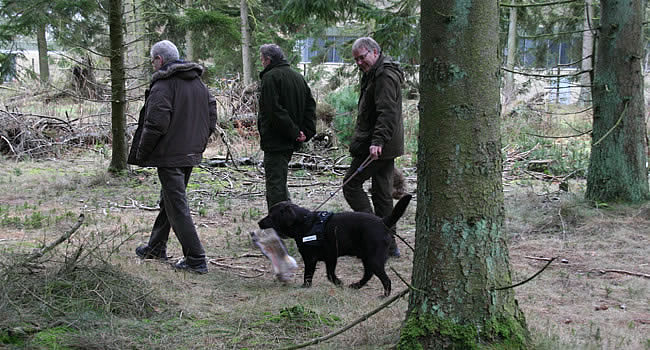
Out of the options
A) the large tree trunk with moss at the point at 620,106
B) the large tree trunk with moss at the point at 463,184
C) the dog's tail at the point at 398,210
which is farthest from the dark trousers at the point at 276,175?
the large tree trunk with moss at the point at 620,106

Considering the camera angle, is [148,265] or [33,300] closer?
[33,300]

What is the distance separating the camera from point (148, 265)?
5727mm

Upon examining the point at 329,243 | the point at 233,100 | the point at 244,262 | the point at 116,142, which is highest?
the point at 233,100

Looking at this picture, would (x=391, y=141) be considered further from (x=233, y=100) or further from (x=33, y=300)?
(x=233, y=100)

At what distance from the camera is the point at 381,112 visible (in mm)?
5883

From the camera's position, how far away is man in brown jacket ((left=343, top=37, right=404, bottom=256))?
19.3 feet

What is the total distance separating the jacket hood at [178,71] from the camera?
5.51 meters

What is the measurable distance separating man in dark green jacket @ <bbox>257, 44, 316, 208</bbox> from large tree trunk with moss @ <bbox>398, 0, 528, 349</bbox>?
3.38m

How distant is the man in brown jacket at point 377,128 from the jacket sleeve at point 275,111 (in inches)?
31.6

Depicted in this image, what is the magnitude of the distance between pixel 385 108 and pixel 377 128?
0.72 feet

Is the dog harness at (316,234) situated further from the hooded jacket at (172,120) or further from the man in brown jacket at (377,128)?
the hooded jacket at (172,120)

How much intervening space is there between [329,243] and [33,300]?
2450 millimetres

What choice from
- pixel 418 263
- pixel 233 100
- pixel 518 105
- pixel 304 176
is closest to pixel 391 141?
pixel 418 263

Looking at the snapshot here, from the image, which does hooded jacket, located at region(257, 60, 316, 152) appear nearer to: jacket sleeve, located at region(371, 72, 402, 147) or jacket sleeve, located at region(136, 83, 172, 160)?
jacket sleeve, located at region(371, 72, 402, 147)
